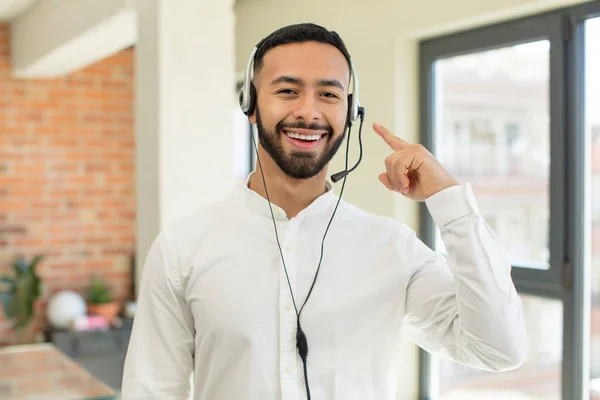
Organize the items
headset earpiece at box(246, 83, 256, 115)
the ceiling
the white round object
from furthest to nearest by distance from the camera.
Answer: the white round object < the ceiling < headset earpiece at box(246, 83, 256, 115)

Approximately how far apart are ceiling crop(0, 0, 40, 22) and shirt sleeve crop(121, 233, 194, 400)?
342cm

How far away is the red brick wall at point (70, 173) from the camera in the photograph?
4.89 meters

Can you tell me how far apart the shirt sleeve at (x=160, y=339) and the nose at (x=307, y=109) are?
0.37 meters

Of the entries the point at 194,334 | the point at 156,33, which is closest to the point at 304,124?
the point at 194,334

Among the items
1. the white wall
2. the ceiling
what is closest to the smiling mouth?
the white wall

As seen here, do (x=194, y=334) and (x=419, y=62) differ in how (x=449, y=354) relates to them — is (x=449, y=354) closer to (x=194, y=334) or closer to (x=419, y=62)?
(x=194, y=334)

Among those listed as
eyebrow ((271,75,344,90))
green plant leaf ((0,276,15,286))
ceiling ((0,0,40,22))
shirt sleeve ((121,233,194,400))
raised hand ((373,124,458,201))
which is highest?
ceiling ((0,0,40,22))

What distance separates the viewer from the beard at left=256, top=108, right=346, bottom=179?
52.1 inches

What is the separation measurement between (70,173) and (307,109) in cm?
413

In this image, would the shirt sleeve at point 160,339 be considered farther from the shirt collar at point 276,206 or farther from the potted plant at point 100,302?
the potted plant at point 100,302

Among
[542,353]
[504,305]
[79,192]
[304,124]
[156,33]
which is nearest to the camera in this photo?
[504,305]

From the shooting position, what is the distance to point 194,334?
139 centimetres

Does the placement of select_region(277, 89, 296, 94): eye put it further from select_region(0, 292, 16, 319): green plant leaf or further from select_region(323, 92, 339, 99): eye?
select_region(0, 292, 16, 319): green plant leaf

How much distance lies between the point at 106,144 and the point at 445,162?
2.73 metres
